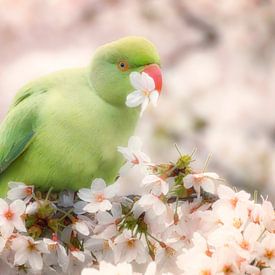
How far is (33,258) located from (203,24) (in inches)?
99.8

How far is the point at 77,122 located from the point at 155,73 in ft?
0.59

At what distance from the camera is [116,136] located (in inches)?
62.1

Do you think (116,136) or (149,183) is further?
(116,136)

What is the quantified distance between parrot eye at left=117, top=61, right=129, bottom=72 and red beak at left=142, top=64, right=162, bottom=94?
50 millimetres

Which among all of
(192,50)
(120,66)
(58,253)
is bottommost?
(192,50)

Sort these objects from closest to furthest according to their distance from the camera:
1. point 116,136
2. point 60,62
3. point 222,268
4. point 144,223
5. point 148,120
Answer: point 222,268
point 144,223
point 116,136
point 148,120
point 60,62

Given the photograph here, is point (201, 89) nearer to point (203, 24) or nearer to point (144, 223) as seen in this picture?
point (203, 24)

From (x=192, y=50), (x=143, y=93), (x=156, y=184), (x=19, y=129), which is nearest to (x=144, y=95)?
(x=143, y=93)

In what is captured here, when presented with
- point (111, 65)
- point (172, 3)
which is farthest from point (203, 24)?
point (111, 65)

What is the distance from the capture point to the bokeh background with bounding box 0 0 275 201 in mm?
3477

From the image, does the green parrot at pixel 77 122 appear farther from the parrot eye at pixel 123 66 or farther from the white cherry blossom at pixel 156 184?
the white cherry blossom at pixel 156 184

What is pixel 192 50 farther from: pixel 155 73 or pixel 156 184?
pixel 156 184

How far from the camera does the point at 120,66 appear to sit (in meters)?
1.57

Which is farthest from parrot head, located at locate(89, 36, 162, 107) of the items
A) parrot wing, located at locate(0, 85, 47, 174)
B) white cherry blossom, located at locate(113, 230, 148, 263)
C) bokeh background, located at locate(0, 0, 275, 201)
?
bokeh background, located at locate(0, 0, 275, 201)
